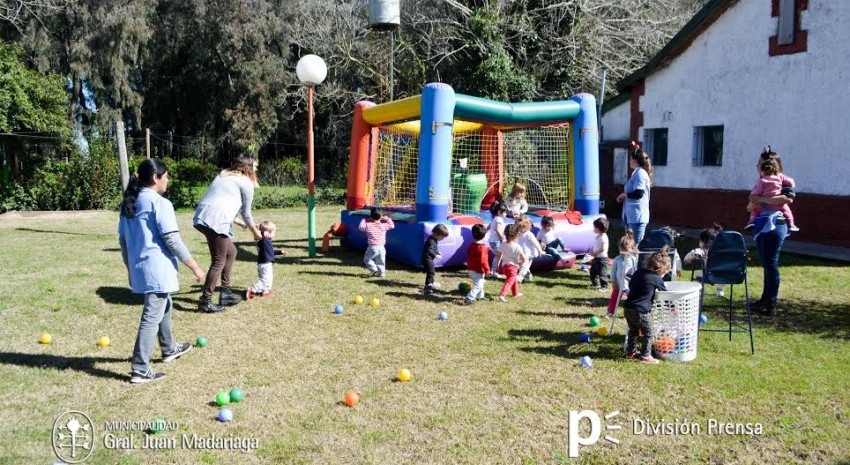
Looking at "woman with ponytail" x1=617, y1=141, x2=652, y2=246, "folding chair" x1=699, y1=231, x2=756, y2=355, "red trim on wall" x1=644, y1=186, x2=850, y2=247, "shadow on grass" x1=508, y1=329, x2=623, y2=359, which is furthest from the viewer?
"red trim on wall" x1=644, y1=186, x2=850, y2=247

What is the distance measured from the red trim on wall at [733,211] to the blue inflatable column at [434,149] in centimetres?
740

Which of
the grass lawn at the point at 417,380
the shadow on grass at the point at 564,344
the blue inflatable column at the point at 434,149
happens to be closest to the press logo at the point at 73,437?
the grass lawn at the point at 417,380

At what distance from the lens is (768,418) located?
4.41 meters

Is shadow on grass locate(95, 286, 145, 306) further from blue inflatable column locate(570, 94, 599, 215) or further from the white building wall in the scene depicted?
the white building wall

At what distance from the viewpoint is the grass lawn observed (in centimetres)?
403

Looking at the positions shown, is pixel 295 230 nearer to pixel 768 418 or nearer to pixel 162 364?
pixel 162 364

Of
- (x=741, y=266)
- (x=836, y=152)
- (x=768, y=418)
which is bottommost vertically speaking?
(x=768, y=418)

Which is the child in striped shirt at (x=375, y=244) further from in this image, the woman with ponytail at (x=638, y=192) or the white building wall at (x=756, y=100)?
the white building wall at (x=756, y=100)

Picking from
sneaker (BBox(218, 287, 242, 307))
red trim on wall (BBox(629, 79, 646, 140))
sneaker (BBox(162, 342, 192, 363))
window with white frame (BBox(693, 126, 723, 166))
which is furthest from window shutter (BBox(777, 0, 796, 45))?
sneaker (BBox(162, 342, 192, 363))

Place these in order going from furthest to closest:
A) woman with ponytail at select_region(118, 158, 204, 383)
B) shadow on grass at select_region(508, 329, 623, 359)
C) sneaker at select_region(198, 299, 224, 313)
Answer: sneaker at select_region(198, 299, 224, 313) < shadow on grass at select_region(508, 329, 623, 359) < woman with ponytail at select_region(118, 158, 204, 383)

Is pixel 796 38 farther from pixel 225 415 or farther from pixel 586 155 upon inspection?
pixel 225 415

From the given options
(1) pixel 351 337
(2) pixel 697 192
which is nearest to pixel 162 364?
(1) pixel 351 337

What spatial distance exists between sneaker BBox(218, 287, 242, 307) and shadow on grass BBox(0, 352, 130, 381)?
1962 mm

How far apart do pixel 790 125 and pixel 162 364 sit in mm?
12385
